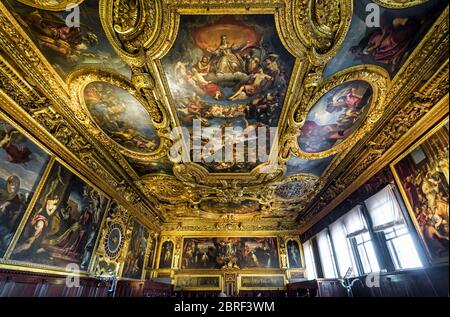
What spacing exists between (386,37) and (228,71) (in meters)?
3.36

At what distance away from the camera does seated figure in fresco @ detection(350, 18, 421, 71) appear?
12.6 ft

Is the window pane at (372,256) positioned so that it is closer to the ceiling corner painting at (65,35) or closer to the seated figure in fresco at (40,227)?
the ceiling corner painting at (65,35)

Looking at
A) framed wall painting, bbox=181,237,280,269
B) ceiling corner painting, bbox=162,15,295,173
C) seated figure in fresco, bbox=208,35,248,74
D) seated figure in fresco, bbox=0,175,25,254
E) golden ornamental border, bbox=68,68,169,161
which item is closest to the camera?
ceiling corner painting, bbox=162,15,295,173

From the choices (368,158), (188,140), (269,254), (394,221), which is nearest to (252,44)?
(188,140)

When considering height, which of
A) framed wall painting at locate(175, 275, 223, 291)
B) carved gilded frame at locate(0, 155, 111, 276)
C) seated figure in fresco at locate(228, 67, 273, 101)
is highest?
seated figure in fresco at locate(228, 67, 273, 101)

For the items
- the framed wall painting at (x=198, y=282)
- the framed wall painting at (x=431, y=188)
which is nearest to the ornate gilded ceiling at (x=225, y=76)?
the framed wall painting at (x=431, y=188)

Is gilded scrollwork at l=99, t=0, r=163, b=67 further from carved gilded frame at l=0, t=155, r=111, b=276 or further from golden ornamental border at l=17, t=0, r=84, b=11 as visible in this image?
carved gilded frame at l=0, t=155, r=111, b=276

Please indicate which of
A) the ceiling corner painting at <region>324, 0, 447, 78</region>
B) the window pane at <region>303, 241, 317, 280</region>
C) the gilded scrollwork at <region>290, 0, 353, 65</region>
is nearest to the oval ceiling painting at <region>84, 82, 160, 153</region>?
the gilded scrollwork at <region>290, 0, 353, 65</region>

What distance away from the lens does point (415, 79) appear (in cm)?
455

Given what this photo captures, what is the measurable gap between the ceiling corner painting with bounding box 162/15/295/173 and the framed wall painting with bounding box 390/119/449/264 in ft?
11.5

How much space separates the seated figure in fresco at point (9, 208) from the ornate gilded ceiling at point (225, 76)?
160 cm

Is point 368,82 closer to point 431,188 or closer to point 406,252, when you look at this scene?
point 431,188

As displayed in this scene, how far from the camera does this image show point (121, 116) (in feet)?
19.8

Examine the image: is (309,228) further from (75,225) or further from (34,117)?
(34,117)
